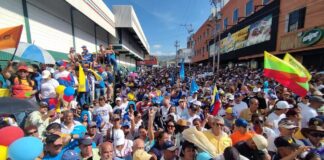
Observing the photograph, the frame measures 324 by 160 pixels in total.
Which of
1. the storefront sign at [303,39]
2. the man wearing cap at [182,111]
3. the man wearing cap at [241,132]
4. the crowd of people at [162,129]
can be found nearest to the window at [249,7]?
the storefront sign at [303,39]

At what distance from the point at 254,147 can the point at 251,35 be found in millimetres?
21001

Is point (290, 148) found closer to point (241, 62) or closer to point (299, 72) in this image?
point (299, 72)

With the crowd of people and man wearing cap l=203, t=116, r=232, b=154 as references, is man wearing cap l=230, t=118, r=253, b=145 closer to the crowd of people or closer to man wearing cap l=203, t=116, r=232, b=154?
the crowd of people

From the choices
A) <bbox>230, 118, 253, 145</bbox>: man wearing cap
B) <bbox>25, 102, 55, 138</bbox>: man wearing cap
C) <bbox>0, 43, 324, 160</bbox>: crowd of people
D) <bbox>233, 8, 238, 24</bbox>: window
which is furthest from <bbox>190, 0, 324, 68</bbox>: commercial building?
<bbox>25, 102, 55, 138</bbox>: man wearing cap

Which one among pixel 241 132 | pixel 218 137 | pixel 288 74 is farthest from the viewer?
pixel 288 74

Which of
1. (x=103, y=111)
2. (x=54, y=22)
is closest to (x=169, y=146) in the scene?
(x=103, y=111)

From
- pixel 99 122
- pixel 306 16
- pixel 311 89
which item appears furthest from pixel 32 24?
pixel 306 16

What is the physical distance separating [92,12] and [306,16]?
14.9 m

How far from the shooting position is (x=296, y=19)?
581 inches

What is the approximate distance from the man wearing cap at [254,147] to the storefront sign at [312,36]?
13.0 m

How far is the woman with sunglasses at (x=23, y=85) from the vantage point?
4.47 m

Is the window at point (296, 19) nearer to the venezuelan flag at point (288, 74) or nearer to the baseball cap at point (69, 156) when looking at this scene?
the venezuelan flag at point (288, 74)

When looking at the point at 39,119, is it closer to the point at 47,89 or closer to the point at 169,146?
the point at 47,89

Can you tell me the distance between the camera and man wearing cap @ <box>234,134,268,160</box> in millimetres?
2766
